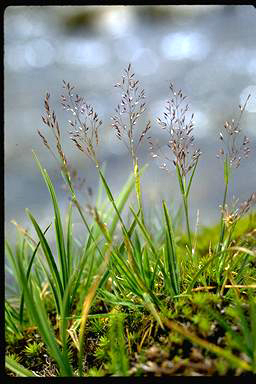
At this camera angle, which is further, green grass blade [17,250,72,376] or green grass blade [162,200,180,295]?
green grass blade [162,200,180,295]

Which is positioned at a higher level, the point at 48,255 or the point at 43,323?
the point at 48,255

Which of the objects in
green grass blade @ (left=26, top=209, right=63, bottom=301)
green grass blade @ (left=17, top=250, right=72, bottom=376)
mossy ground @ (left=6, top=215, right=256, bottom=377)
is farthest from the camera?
green grass blade @ (left=26, top=209, right=63, bottom=301)

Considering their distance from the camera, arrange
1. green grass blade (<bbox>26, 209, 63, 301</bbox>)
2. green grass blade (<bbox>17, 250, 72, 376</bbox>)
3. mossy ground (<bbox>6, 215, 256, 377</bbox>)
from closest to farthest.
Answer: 1. mossy ground (<bbox>6, 215, 256, 377</bbox>)
2. green grass blade (<bbox>17, 250, 72, 376</bbox>)
3. green grass blade (<bbox>26, 209, 63, 301</bbox>)

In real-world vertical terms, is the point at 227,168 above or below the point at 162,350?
above

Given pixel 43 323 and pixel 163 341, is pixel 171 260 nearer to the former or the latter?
pixel 163 341

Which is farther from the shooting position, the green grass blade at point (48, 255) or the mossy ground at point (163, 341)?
the green grass blade at point (48, 255)

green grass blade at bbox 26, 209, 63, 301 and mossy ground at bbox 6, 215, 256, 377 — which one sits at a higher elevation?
green grass blade at bbox 26, 209, 63, 301

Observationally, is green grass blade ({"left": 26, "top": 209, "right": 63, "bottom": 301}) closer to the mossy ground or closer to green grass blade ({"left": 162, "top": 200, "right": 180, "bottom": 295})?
the mossy ground

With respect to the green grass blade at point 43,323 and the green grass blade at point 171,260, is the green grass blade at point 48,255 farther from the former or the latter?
the green grass blade at point 171,260

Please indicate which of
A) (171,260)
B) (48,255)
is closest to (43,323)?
(48,255)
